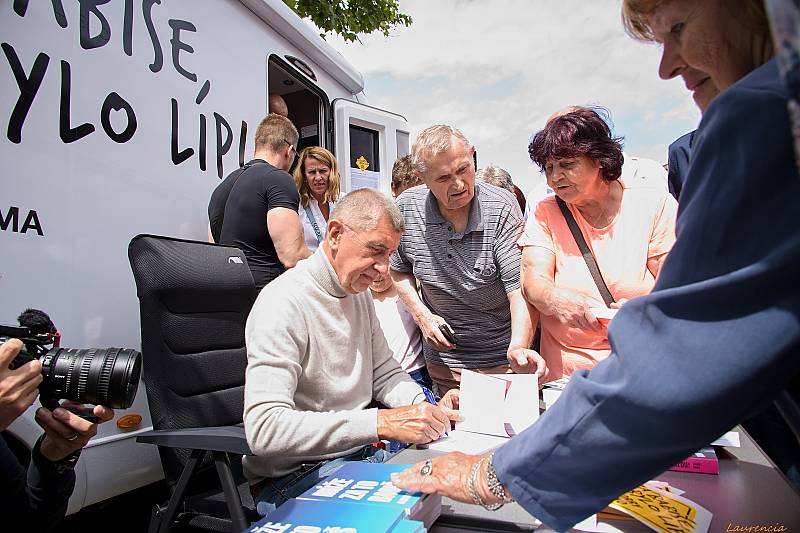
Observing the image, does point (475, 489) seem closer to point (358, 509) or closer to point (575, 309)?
point (358, 509)

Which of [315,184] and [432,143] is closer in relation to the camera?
[432,143]

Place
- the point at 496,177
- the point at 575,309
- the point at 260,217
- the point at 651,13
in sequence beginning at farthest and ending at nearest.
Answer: the point at 496,177
the point at 260,217
the point at 575,309
the point at 651,13

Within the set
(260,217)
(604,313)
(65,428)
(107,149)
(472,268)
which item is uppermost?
(107,149)

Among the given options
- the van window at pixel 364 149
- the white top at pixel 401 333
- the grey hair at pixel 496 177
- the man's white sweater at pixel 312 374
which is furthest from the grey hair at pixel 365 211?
the van window at pixel 364 149

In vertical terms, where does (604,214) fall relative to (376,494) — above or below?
above

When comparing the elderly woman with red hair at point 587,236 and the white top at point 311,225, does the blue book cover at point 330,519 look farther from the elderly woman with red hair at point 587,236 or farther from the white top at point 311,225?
the white top at point 311,225

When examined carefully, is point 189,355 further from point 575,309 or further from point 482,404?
point 575,309

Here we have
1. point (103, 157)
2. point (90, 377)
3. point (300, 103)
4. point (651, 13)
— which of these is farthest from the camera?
point (300, 103)

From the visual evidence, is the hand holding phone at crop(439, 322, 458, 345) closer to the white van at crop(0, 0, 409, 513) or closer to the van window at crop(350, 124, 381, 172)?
the white van at crop(0, 0, 409, 513)

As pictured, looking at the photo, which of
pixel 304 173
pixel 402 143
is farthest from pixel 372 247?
pixel 402 143

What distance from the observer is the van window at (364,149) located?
4566 mm

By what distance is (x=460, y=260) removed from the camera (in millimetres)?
2377

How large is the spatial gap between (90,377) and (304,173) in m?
2.73

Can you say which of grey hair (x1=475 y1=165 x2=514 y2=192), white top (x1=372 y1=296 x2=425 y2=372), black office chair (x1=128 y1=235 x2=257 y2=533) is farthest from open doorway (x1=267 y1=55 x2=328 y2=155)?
black office chair (x1=128 y1=235 x2=257 y2=533)
